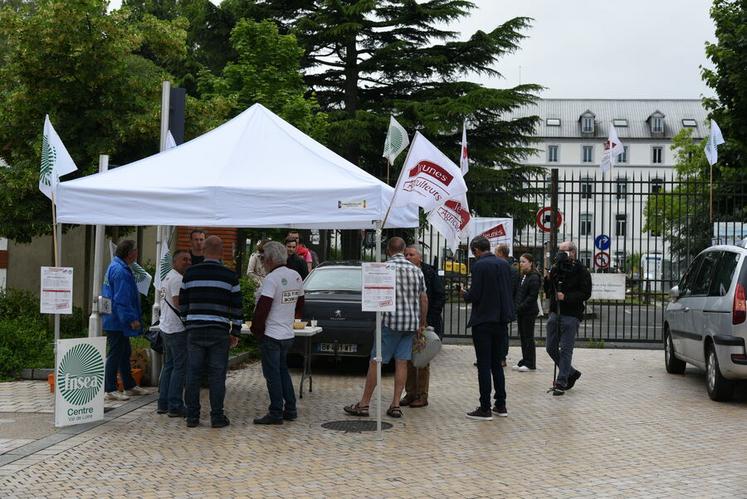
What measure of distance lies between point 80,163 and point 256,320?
7777 millimetres

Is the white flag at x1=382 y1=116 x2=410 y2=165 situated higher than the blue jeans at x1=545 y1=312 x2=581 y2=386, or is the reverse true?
the white flag at x1=382 y1=116 x2=410 y2=165

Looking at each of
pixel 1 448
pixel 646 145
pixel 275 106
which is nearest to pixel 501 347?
pixel 1 448

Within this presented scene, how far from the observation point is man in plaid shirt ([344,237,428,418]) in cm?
922

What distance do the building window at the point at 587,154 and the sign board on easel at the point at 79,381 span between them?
78.7 meters

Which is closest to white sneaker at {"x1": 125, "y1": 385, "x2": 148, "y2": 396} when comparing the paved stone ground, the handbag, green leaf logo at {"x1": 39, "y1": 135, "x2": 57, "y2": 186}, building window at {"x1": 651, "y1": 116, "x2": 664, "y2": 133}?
the paved stone ground

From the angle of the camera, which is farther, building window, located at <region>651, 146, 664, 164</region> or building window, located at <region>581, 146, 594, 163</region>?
building window, located at <region>651, 146, 664, 164</region>

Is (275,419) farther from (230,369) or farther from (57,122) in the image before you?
(57,122)

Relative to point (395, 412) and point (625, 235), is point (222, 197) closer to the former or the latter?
point (395, 412)

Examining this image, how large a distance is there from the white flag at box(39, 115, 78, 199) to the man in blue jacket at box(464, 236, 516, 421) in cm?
438

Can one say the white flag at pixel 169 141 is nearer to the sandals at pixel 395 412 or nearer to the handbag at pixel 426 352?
the handbag at pixel 426 352

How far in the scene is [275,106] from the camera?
22.9 m

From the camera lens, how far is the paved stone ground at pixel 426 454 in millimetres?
6574

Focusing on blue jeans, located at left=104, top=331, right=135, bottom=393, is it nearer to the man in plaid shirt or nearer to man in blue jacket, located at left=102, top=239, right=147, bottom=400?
man in blue jacket, located at left=102, top=239, right=147, bottom=400

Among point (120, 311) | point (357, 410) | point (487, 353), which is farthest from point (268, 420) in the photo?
point (487, 353)
